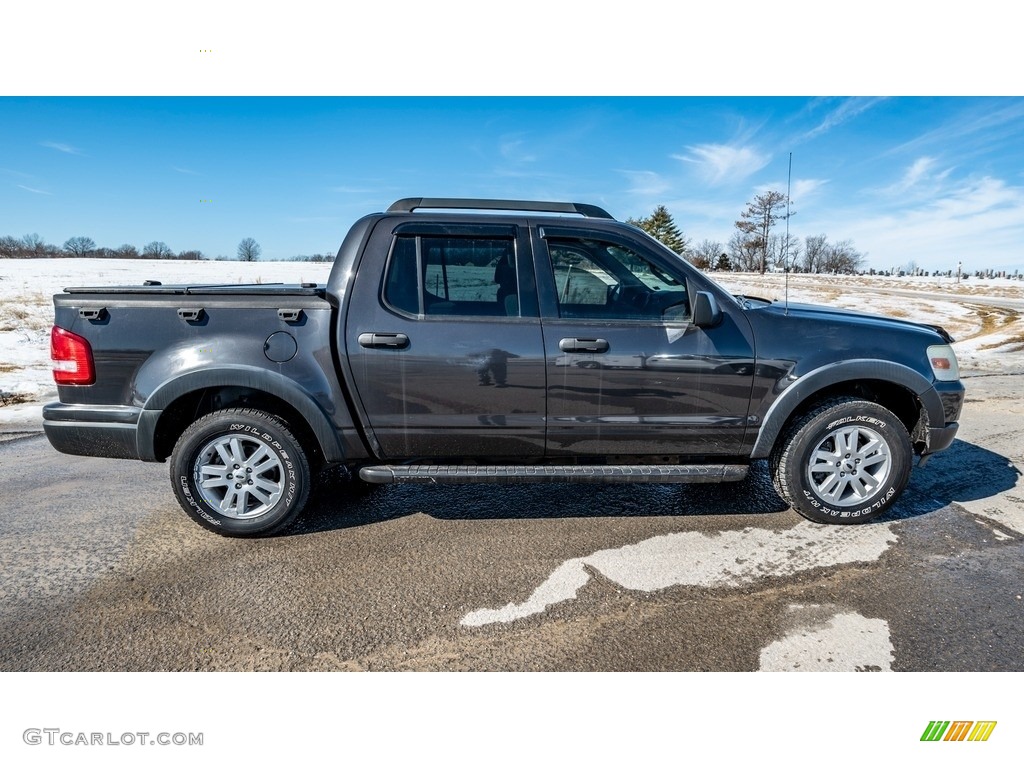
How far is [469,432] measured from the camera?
10.4 feet

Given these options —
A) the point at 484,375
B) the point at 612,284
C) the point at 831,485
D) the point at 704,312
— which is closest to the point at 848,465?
the point at 831,485

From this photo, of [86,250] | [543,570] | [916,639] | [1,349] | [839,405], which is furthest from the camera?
[86,250]

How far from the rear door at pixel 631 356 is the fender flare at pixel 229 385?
4.55ft

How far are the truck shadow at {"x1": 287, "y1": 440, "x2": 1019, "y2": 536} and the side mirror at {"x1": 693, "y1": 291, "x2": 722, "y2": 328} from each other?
1260mm

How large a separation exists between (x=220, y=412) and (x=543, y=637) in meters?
2.24

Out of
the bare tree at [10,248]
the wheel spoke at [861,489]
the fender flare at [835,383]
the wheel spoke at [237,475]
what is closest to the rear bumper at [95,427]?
the wheel spoke at [237,475]

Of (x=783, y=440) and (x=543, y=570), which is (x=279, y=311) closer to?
(x=543, y=570)

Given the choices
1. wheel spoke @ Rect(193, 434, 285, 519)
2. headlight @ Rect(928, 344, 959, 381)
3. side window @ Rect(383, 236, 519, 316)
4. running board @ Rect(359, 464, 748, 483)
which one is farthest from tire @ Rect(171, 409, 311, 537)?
headlight @ Rect(928, 344, 959, 381)

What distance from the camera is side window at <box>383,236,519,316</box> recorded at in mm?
3141
